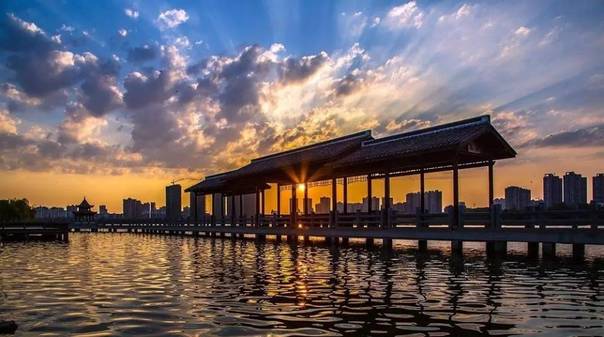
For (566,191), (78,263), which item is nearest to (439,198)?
(566,191)

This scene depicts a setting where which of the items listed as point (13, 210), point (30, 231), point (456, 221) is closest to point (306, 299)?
point (456, 221)

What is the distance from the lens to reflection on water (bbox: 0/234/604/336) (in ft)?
28.1

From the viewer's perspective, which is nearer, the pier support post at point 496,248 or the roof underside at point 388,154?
the pier support post at point 496,248

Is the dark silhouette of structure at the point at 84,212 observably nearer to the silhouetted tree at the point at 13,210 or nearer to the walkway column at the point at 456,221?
the silhouetted tree at the point at 13,210

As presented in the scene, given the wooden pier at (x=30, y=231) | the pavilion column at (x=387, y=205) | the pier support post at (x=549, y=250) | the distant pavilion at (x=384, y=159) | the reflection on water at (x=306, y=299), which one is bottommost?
the wooden pier at (x=30, y=231)

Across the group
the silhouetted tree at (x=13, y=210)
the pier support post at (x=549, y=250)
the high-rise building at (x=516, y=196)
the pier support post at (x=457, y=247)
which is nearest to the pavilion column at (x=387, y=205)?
→ the pier support post at (x=457, y=247)

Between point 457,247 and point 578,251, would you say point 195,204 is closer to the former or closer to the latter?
point 457,247

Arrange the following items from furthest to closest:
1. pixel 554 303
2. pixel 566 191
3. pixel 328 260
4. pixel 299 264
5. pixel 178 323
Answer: pixel 566 191 < pixel 328 260 < pixel 299 264 < pixel 554 303 < pixel 178 323

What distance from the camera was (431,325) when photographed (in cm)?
866

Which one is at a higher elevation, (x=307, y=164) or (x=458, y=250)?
(x=307, y=164)

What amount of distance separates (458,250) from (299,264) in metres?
8.24

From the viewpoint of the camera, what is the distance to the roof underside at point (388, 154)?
25203 millimetres

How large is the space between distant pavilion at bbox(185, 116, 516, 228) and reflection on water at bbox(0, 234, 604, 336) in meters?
8.08

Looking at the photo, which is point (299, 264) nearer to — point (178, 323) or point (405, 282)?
point (405, 282)
